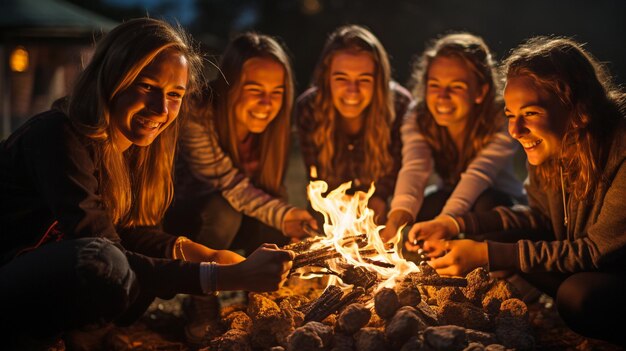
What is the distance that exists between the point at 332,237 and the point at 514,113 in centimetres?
133

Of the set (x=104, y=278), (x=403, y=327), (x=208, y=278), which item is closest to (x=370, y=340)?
(x=403, y=327)

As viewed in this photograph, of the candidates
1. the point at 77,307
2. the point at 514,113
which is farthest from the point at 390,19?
the point at 77,307

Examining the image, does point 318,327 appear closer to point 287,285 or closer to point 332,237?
point 332,237

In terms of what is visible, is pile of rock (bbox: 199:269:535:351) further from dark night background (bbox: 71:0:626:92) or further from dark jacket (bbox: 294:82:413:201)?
dark night background (bbox: 71:0:626:92)

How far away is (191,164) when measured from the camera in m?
4.79

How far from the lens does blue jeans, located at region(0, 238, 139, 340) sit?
8.75 feet

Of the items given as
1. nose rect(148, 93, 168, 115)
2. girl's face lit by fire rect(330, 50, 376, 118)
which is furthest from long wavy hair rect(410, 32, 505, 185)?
nose rect(148, 93, 168, 115)

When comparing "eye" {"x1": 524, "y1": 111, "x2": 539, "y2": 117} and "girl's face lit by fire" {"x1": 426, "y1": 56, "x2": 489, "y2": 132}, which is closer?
"eye" {"x1": 524, "y1": 111, "x2": 539, "y2": 117}

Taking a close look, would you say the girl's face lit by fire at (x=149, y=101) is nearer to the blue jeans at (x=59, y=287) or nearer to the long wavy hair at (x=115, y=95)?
the long wavy hair at (x=115, y=95)

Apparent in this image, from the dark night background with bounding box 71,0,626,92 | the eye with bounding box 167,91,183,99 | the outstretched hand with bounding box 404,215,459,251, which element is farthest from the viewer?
the dark night background with bounding box 71,0,626,92

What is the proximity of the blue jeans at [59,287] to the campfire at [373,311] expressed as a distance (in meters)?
0.70

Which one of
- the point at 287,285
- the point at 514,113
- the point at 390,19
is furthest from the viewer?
the point at 390,19

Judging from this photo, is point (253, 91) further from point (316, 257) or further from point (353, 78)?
point (316, 257)

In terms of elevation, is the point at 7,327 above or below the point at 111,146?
below
